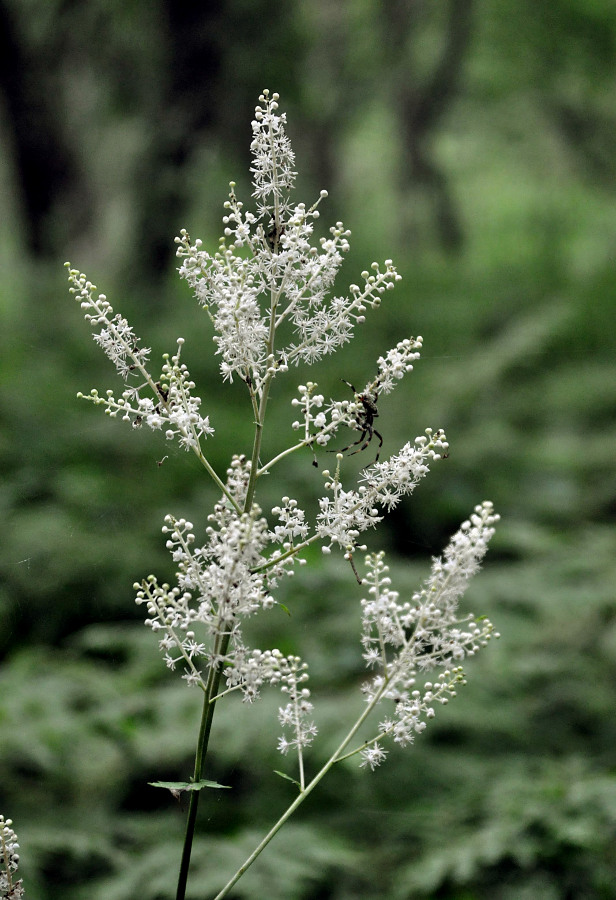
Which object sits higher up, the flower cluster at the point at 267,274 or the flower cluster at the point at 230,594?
the flower cluster at the point at 267,274

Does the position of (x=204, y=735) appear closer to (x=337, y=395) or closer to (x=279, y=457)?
(x=279, y=457)

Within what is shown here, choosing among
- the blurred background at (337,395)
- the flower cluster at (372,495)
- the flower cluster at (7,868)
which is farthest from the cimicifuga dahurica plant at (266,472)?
the blurred background at (337,395)

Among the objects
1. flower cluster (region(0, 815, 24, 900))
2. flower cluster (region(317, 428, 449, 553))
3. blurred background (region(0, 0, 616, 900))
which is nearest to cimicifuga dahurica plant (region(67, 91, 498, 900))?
flower cluster (region(317, 428, 449, 553))

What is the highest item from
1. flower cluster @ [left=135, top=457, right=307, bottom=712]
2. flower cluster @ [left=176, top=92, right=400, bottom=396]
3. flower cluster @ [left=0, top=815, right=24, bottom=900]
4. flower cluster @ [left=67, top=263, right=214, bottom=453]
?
flower cluster @ [left=176, top=92, right=400, bottom=396]

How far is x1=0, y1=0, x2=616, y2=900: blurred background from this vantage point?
3.41 metres

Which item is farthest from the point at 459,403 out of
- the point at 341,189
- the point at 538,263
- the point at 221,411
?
the point at 341,189

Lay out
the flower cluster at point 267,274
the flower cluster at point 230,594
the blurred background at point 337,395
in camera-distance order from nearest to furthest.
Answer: the flower cluster at point 230,594 → the flower cluster at point 267,274 → the blurred background at point 337,395

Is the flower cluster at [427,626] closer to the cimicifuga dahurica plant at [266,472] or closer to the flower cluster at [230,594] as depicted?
the cimicifuga dahurica plant at [266,472]

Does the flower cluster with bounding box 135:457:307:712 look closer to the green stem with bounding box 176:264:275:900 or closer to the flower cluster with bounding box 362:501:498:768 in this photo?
the green stem with bounding box 176:264:275:900

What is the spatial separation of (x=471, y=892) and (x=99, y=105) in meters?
8.49

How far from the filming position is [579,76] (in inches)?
421

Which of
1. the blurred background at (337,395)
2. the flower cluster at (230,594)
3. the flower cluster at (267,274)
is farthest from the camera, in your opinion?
the blurred background at (337,395)

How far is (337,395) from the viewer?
641 cm

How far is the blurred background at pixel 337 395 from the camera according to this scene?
3.41 metres
